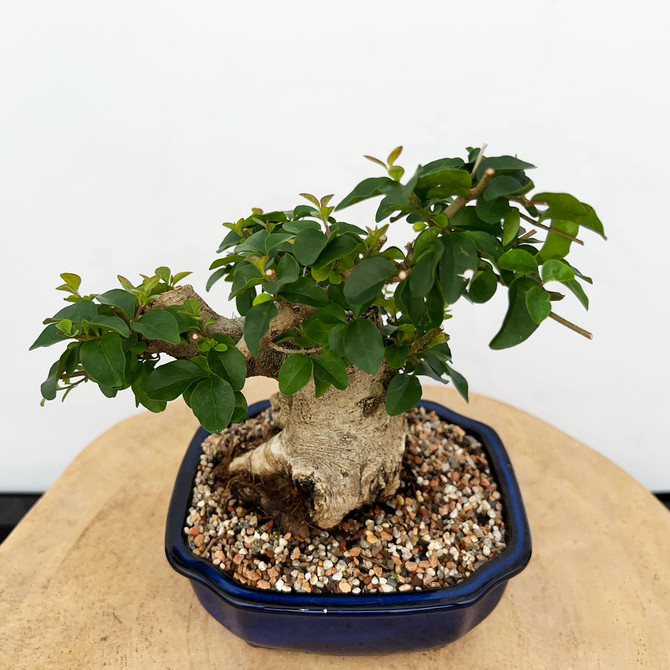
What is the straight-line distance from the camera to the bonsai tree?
578mm

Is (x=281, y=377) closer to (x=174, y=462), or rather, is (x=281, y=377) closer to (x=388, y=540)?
(x=388, y=540)

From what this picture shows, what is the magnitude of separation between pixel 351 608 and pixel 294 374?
1.04ft

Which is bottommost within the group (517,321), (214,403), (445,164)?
(214,403)

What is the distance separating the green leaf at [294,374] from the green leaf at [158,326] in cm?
13

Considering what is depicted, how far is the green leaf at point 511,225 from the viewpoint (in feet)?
1.99

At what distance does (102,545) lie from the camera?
44.4 inches

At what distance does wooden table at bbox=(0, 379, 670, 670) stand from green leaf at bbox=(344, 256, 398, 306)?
629 mm

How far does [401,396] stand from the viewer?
0.81m

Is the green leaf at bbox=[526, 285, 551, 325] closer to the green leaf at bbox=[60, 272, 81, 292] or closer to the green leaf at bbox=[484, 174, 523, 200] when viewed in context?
the green leaf at bbox=[484, 174, 523, 200]

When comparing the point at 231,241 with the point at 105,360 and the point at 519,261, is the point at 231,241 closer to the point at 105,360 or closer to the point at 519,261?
the point at 105,360

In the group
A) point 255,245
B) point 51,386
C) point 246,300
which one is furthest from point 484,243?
point 51,386

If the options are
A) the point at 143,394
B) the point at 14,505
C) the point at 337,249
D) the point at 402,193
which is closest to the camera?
the point at 402,193

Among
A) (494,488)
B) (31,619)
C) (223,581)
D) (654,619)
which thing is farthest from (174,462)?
(654,619)

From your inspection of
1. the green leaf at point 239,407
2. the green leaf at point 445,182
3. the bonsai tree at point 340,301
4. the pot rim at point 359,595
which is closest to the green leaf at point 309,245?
the bonsai tree at point 340,301
